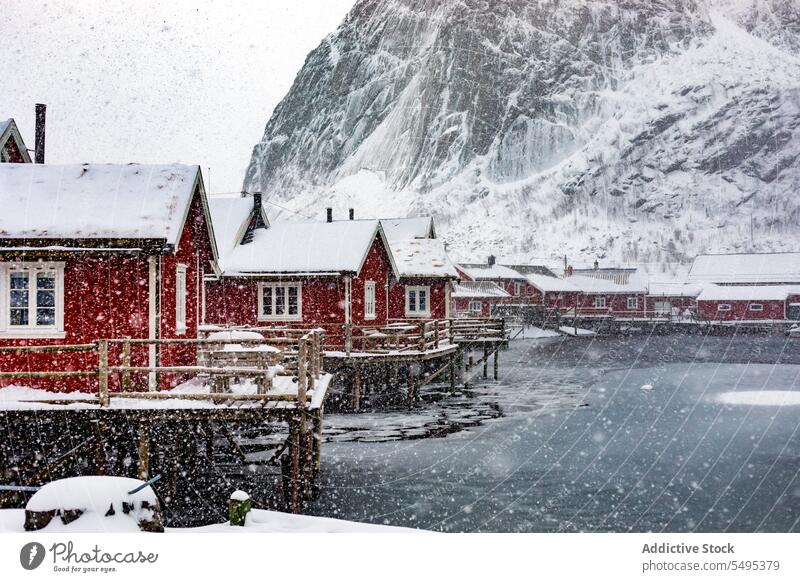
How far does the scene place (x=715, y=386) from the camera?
23.6 metres

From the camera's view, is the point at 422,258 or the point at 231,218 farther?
the point at 422,258

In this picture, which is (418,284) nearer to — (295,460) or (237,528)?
(295,460)

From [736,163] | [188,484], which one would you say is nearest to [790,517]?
[188,484]

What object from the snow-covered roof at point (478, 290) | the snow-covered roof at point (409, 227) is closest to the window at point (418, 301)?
the snow-covered roof at point (409, 227)

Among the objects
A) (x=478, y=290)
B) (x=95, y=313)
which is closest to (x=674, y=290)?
(x=478, y=290)

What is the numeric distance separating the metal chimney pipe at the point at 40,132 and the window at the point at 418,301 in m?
16.7

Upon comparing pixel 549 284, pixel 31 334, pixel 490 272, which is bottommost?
pixel 31 334

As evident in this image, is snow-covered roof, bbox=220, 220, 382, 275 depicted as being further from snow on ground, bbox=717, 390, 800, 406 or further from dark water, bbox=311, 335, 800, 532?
snow on ground, bbox=717, 390, 800, 406

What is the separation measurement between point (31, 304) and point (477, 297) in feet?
149

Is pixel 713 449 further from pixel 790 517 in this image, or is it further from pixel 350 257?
pixel 350 257

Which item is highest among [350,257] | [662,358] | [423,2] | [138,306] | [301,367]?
[423,2]

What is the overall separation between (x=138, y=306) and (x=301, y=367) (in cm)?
302

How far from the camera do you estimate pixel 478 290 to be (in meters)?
54.4

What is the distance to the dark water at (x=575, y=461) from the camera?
31.2 feet
